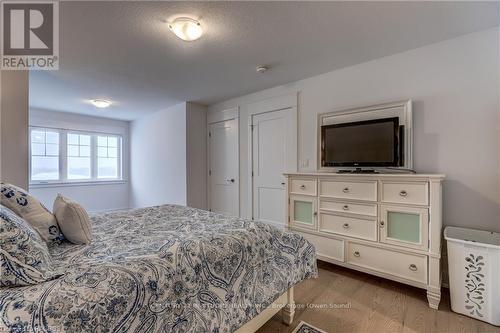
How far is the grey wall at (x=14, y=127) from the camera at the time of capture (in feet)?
7.39

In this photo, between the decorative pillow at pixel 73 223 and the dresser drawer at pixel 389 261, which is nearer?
the decorative pillow at pixel 73 223

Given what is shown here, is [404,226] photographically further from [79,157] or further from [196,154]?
[79,157]

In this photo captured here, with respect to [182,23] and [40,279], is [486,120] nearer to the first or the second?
[182,23]

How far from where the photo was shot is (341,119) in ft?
9.29

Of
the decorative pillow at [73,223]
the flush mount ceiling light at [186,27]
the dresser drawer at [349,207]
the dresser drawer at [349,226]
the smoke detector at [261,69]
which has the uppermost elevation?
the smoke detector at [261,69]

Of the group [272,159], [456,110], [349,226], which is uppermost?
[456,110]

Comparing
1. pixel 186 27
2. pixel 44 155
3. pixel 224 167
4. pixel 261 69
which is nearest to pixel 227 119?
pixel 224 167

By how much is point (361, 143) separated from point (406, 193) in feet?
A: 2.36

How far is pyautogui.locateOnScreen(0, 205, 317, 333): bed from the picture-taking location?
82cm

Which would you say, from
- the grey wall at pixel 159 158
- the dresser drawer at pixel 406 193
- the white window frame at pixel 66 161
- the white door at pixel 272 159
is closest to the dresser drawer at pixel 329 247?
the dresser drawer at pixel 406 193

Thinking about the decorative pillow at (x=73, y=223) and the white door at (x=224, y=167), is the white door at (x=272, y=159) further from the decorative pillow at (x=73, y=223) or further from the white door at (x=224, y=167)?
the decorative pillow at (x=73, y=223)

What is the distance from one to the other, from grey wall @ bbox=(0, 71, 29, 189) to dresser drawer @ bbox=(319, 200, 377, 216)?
3.11m

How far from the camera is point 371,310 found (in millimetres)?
1908

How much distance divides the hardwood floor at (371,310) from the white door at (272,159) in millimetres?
1306
